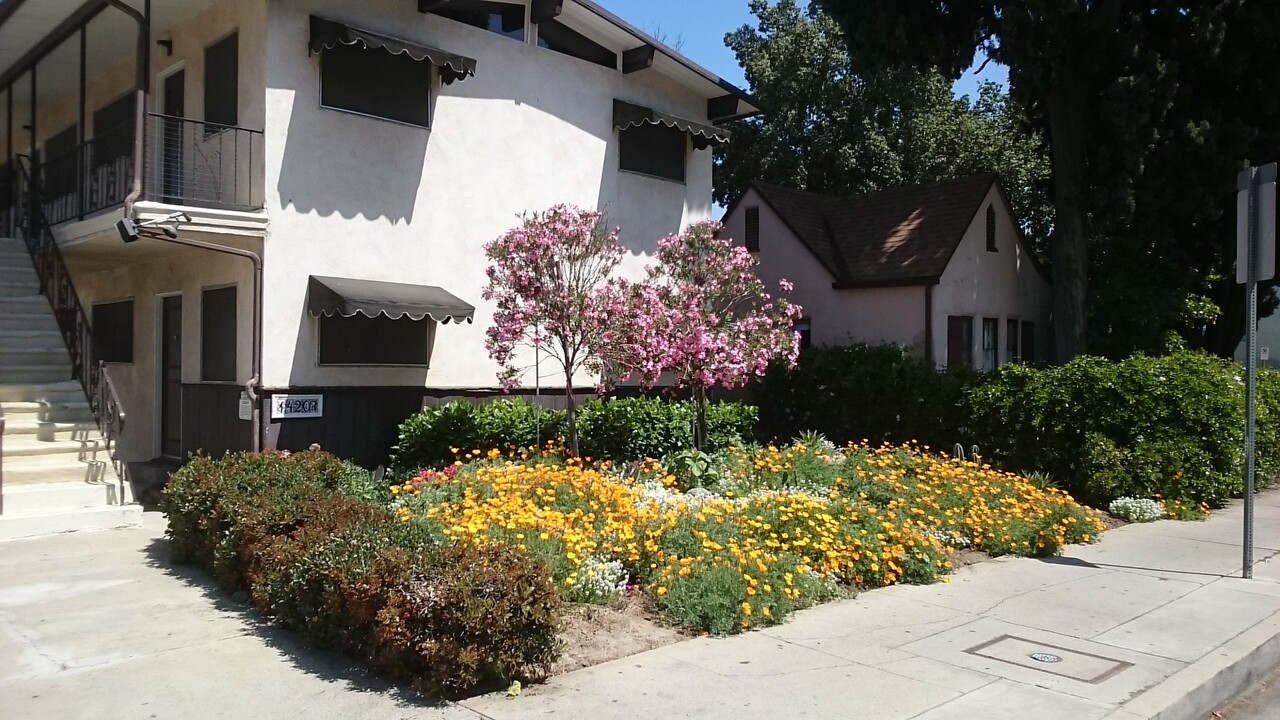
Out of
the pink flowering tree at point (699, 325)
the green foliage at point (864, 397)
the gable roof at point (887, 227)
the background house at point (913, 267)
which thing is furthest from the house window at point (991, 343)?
the pink flowering tree at point (699, 325)

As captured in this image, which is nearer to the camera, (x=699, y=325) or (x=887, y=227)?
(x=699, y=325)

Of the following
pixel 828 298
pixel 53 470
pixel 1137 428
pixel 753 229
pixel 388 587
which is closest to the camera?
pixel 388 587

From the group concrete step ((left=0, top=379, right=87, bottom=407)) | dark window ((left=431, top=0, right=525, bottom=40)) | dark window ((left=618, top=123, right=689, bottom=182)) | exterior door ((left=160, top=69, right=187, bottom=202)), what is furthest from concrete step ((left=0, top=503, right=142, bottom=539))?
dark window ((left=618, top=123, right=689, bottom=182))

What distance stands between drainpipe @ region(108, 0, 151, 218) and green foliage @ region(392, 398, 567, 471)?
3793 millimetres

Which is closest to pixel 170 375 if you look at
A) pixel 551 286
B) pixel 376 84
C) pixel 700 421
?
pixel 376 84

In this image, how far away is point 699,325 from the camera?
11016 millimetres

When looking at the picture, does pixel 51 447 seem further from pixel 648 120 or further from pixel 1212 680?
pixel 1212 680

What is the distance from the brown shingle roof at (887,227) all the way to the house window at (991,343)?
7.04 ft

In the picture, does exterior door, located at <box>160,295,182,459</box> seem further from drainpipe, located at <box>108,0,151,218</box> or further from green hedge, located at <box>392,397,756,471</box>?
green hedge, located at <box>392,397,756,471</box>

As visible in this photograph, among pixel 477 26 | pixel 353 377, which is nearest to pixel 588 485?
pixel 353 377

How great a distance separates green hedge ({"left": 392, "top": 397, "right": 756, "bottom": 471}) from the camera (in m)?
11.3

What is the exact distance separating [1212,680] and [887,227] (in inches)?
570

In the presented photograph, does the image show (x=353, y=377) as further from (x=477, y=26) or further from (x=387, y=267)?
(x=477, y=26)

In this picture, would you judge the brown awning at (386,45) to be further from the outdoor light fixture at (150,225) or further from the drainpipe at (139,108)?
the outdoor light fixture at (150,225)
